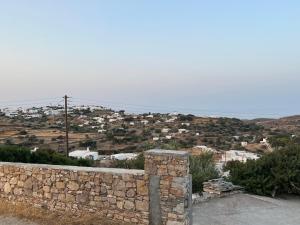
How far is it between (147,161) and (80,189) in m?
1.87

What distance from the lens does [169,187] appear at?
28.5ft

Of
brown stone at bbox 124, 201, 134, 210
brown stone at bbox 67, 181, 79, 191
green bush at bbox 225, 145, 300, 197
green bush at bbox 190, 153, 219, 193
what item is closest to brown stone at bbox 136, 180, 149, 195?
brown stone at bbox 124, 201, 134, 210

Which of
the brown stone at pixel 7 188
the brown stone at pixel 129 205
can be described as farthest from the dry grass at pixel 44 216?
the brown stone at pixel 129 205

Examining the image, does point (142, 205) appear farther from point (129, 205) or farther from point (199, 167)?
point (199, 167)

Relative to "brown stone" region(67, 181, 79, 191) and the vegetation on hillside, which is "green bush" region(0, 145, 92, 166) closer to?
the vegetation on hillside

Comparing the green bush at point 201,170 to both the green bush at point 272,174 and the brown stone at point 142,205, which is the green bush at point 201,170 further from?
the brown stone at point 142,205

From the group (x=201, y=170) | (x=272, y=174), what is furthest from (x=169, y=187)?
(x=201, y=170)

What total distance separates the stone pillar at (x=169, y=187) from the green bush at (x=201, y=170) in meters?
8.68

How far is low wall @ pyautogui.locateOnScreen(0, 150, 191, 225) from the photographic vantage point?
8641 millimetres

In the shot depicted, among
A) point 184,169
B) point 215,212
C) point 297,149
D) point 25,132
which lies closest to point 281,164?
point 297,149

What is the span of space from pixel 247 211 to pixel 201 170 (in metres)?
5.67

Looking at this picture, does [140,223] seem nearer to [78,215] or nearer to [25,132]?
[78,215]

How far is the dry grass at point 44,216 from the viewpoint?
30.8 feet

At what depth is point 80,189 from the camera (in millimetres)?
9750
